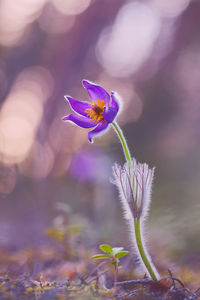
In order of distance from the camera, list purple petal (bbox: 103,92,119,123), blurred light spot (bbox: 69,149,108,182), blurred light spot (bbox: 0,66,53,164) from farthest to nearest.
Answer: blurred light spot (bbox: 0,66,53,164), blurred light spot (bbox: 69,149,108,182), purple petal (bbox: 103,92,119,123)

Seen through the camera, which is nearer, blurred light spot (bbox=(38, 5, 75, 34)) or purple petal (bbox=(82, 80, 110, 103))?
purple petal (bbox=(82, 80, 110, 103))

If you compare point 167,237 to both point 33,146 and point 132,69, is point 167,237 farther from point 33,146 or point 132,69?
point 132,69

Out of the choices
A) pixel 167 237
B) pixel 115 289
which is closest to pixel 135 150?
pixel 167 237

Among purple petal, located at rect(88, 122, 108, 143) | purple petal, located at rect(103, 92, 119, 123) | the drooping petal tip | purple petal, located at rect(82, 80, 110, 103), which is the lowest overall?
purple petal, located at rect(88, 122, 108, 143)

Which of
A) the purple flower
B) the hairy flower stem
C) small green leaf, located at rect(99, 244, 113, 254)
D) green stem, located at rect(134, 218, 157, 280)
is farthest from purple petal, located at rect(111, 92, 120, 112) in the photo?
small green leaf, located at rect(99, 244, 113, 254)

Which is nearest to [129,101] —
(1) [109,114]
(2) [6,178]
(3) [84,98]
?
(3) [84,98]

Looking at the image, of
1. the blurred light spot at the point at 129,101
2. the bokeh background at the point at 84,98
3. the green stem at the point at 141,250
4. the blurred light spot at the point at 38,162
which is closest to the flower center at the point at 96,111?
the green stem at the point at 141,250

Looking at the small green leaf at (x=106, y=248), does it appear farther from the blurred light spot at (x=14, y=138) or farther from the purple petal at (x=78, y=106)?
the blurred light spot at (x=14, y=138)

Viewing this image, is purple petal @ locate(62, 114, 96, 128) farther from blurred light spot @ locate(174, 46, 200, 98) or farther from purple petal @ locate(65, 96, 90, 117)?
→ blurred light spot @ locate(174, 46, 200, 98)

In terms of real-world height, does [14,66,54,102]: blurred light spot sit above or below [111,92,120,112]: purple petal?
above
